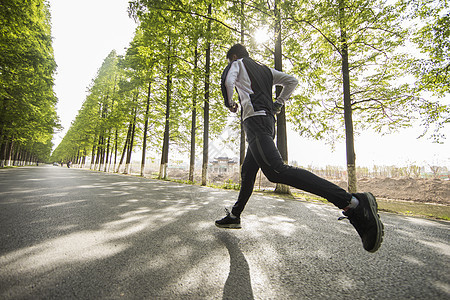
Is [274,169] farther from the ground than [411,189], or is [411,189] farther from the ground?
[274,169]

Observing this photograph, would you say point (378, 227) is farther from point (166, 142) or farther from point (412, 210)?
point (166, 142)

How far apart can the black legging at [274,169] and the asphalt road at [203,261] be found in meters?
0.56

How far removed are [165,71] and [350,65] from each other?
519 inches

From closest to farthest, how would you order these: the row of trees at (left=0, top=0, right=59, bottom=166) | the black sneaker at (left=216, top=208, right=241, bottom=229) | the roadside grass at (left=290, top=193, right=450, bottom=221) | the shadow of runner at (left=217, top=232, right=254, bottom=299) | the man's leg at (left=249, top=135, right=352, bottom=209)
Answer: the shadow of runner at (left=217, top=232, right=254, bottom=299) < the man's leg at (left=249, top=135, right=352, bottom=209) < the black sneaker at (left=216, top=208, right=241, bottom=229) < the roadside grass at (left=290, top=193, right=450, bottom=221) < the row of trees at (left=0, top=0, right=59, bottom=166)

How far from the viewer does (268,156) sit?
1.92 meters

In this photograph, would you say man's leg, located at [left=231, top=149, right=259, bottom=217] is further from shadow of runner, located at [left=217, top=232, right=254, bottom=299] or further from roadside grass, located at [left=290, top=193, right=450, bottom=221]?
roadside grass, located at [left=290, top=193, right=450, bottom=221]

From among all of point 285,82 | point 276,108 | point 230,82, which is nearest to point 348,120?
point 285,82

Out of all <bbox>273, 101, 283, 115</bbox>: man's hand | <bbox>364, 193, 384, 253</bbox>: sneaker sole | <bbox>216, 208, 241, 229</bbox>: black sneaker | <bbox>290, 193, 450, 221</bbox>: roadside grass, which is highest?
<bbox>273, 101, 283, 115</bbox>: man's hand

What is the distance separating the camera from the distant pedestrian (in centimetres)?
159

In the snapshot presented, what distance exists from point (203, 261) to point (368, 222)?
1415mm

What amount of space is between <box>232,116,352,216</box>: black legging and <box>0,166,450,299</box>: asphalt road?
1.84 feet

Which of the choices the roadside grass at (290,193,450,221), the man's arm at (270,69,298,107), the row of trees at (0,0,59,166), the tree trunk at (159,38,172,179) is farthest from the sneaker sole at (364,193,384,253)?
the row of trees at (0,0,59,166)

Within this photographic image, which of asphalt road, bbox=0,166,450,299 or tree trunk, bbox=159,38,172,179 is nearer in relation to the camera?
asphalt road, bbox=0,166,450,299

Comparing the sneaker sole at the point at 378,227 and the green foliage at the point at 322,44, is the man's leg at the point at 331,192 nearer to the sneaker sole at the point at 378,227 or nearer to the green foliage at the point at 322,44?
the sneaker sole at the point at 378,227
